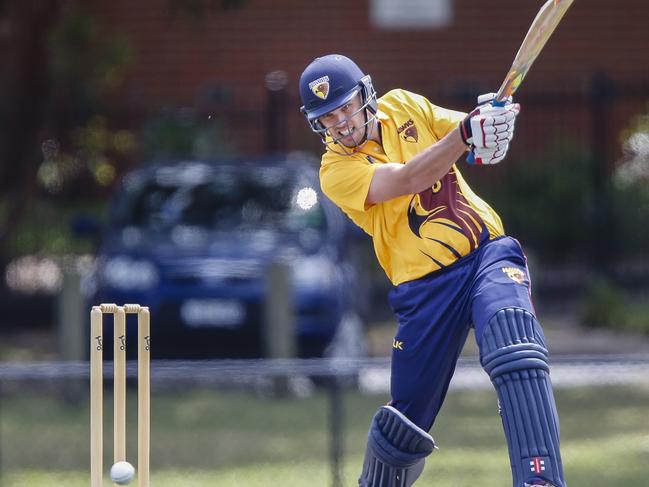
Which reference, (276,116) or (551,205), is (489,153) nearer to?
(276,116)

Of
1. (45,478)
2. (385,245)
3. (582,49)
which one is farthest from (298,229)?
(582,49)

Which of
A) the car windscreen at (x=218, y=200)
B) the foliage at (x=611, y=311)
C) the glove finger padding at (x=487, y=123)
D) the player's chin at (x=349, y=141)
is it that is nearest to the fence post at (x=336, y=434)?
the player's chin at (x=349, y=141)

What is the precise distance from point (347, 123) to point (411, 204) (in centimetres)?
41

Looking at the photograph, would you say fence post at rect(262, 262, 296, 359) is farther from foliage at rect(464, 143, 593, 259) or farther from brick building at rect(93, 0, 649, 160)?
brick building at rect(93, 0, 649, 160)

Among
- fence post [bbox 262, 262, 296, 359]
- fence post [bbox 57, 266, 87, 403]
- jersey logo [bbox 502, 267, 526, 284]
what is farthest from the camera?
fence post [bbox 57, 266, 87, 403]

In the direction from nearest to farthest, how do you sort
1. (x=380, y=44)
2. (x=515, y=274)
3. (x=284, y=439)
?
(x=515, y=274)
(x=284, y=439)
(x=380, y=44)

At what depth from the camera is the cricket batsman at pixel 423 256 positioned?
4.95m

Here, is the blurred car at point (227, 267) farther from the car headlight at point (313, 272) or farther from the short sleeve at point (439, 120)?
the short sleeve at point (439, 120)

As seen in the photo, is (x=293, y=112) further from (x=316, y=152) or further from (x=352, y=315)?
(x=352, y=315)

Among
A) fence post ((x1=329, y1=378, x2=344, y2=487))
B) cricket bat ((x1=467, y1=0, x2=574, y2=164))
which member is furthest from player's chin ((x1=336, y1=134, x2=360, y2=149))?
fence post ((x1=329, y1=378, x2=344, y2=487))

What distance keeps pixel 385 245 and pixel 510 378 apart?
88cm

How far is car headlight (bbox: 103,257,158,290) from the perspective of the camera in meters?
9.91

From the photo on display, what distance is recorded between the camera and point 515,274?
520 centimetres

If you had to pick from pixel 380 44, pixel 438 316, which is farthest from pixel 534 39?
pixel 380 44
